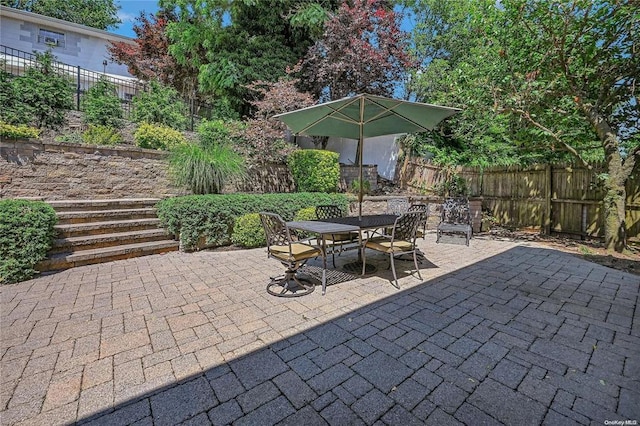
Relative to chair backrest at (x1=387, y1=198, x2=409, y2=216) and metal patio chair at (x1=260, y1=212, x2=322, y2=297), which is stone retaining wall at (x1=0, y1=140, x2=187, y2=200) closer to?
metal patio chair at (x1=260, y1=212, x2=322, y2=297)

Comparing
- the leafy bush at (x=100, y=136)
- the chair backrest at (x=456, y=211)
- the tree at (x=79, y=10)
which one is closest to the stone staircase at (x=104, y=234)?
the leafy bush at (x=100, y=136)

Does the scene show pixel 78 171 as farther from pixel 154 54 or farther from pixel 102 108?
pixel 154 54

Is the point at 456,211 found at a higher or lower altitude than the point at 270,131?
lower

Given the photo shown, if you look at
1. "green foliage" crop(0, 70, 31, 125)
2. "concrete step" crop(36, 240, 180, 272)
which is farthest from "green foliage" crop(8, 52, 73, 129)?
"concrete step" crop(36, 240, 180, 272)

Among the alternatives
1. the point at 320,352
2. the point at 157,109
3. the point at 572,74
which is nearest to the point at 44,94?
the point at 157,109

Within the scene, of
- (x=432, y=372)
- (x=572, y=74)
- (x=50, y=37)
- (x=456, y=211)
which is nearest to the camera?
(x=432, y=372)

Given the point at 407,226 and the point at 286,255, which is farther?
the point at 407,226

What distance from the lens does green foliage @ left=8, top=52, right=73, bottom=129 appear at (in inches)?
258

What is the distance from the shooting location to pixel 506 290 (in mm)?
3471

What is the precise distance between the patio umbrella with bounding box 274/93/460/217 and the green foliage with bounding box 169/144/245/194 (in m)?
1.86

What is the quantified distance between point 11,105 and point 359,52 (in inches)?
347

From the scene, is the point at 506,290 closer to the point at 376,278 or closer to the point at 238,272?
the point at 376,278

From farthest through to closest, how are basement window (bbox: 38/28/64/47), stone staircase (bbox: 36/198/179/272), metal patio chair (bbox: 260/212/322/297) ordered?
basement window (bbox: 38/28/64/47) < stone staircase (bbox: 36/198/179/272) < metal patio chair (bbox: 260/212/322/297)

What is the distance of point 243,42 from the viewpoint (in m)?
9.93
